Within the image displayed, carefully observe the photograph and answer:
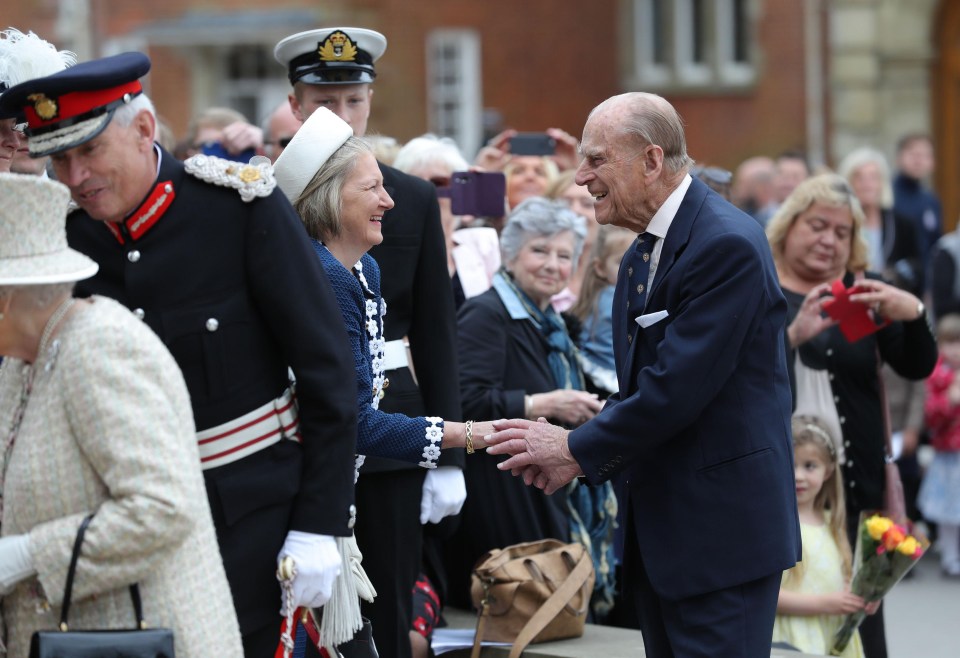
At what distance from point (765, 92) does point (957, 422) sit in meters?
12.4

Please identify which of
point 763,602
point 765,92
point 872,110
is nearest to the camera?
point 763,602

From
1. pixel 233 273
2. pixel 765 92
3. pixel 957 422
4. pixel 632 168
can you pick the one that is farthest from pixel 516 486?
pixel 765 92

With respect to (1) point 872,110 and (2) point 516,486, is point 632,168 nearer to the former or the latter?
(2) point 516,486

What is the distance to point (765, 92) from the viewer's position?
20.9m

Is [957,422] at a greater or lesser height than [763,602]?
lesser

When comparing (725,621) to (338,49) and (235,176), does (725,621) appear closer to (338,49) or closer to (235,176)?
(235,176)

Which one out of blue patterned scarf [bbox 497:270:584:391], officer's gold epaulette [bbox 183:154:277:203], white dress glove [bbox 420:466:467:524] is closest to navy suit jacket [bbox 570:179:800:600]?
white dress glove [bbox 420:466:467:524]

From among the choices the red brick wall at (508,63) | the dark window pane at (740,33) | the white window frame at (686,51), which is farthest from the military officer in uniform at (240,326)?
the dark window pane at (740,33)

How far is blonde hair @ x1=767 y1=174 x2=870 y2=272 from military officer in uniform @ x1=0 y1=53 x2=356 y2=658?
3.10 meters

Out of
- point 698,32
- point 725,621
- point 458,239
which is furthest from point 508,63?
point 725,621

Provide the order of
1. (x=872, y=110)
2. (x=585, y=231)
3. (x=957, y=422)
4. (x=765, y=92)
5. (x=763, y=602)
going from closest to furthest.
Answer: (x=763, y=602) < (x=585, y=231) < (x=957, y=422) < (x=872, y=110) < (x=765, y=92)

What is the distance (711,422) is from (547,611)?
1.47 meters

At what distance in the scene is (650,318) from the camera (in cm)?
396

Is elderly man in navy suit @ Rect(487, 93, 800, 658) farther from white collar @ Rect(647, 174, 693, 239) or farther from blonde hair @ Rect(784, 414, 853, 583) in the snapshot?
blonde hair @ Rect(784, 414, 853, 583)
